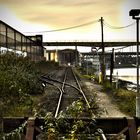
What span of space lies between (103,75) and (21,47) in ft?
38.2

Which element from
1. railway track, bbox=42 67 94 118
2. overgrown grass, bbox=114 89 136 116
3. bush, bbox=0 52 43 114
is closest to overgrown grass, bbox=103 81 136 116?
overgrown grass, bbox=114 89 136 116

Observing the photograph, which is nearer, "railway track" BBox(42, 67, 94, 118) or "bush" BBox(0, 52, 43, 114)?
"bush" BBox(0, 52, 43, 114)

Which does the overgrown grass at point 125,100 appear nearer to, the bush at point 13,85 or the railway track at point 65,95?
the railway track at point 65,95

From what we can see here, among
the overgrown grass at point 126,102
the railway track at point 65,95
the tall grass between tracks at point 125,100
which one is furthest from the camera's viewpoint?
the railway track at point 65,95

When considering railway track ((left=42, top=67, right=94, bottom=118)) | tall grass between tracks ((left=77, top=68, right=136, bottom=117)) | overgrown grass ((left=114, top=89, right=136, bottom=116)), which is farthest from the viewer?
railway track ((left=42, top=67, right=94, bottom=118))

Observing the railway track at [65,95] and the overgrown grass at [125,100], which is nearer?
the overgrown grass at [125,100]

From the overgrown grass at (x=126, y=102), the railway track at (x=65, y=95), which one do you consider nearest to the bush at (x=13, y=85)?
the railway track at (x=65, y=95)

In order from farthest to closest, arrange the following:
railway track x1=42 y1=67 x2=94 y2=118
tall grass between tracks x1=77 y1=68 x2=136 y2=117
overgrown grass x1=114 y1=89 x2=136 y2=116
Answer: railway track x1=42 y1=67 x2=94 y2=118 → tall grass between tracks x1=77 y1=68 x2=136 y2=117 → overgrown grass x1=114 y1=89 x2=136 y2=116

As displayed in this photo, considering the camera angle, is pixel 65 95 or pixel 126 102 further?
pixel 65 95

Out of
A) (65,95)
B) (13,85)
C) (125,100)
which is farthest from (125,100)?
(13,85)

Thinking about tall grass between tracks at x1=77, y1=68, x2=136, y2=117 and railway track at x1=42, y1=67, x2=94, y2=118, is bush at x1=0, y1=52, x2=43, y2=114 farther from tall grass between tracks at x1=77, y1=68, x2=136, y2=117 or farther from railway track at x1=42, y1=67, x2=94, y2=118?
tall grass between tracks at x1=77, y1=68, x2=136, y2=117

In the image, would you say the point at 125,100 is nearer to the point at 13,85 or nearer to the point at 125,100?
the point at 125,100

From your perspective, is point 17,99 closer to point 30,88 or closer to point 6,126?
point 30,88

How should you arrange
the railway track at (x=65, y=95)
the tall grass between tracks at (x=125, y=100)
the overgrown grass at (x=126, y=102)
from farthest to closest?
1. the railway track at (x=65, y=95)
2. the tall grass between tracks at (x=125, y=100)
3. the overgrown grass at (x=126, y=102)
